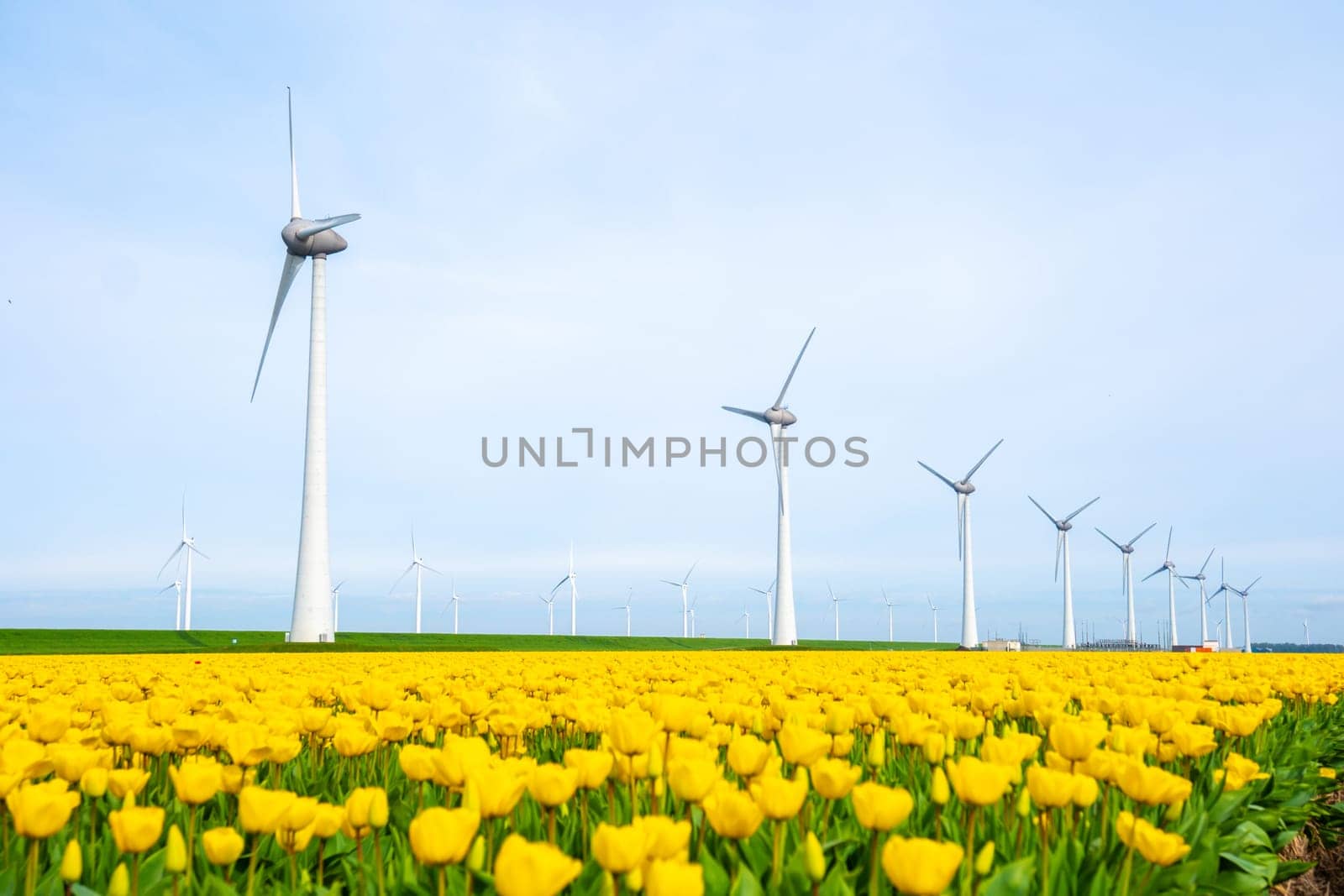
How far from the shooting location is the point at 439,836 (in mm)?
3188

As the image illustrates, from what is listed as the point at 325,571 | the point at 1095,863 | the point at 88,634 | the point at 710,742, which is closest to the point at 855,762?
the point at 710,742

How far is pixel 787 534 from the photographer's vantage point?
7400 centimetres

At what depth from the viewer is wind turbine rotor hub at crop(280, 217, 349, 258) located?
188 ft

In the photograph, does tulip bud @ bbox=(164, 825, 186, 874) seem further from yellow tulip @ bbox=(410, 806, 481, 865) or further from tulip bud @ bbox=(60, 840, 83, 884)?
yellow tulip @ bbox=(410, 806, 481, 865)

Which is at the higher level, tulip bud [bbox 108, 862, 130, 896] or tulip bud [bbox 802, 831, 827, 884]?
tulip bud [bbox 802, 831, 827, 884]

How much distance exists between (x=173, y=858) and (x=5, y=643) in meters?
75.5

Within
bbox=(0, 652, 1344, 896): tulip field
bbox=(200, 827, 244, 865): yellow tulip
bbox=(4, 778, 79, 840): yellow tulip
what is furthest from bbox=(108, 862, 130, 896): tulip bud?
bbox=(4, 778, 79, 840): yellow tulip

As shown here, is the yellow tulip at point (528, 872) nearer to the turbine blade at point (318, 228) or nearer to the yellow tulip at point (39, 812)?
the yellow tulip at point (39, 812)

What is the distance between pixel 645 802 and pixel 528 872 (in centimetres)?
254

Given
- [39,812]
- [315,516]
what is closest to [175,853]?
[39,812]

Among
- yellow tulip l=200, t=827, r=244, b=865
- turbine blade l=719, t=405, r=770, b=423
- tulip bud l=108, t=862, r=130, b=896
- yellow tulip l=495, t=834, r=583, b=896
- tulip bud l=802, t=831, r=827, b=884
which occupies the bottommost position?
tulip bud l=108, t=862, r=130, b=896

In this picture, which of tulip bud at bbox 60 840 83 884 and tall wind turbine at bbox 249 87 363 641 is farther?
tall wind turbine at bbox 249 87 363 641

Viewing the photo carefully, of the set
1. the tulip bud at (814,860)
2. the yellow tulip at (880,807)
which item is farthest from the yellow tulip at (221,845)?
the yellow tulip at (880,807)

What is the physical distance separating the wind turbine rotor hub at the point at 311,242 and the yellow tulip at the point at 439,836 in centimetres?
5837
